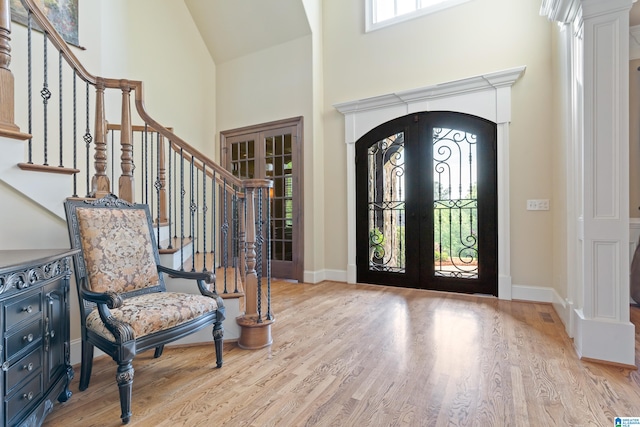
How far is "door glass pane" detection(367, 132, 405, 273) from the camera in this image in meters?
4.36

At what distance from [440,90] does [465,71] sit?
0.37 m

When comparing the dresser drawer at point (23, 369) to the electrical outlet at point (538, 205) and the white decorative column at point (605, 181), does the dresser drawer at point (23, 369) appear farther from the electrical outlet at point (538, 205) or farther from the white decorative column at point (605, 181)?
the electrical outlet at point (538, 205)

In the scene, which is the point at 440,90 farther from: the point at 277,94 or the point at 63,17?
the point at 63,17

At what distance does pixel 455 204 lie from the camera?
4.01m

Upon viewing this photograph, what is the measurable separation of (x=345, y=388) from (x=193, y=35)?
19.2 feet

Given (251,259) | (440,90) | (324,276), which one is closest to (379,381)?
(251,259)

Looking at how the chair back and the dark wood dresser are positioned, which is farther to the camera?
the chair back

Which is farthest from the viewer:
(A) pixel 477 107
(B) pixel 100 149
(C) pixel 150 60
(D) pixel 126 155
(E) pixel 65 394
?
(C) pixel 150 60

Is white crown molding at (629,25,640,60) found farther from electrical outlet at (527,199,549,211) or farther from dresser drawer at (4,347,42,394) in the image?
dresser drawer at (4,347,42,394)

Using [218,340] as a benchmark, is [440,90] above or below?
above

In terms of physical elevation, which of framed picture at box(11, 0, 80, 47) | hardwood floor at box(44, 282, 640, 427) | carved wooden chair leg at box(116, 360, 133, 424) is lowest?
hardwood floor at box(44, 282, 640, 427)

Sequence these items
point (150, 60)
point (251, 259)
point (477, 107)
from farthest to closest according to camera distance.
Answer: point (150, 60) < point (477, 107) < point (251, 259)

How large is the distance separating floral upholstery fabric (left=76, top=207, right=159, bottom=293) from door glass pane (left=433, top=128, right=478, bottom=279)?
3294 millimetres

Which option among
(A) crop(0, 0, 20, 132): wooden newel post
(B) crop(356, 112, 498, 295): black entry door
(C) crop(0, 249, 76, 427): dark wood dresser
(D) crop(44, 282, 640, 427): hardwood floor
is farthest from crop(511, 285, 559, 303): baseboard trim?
(A) crop(0, 0, 20, 132): wooden newel post
